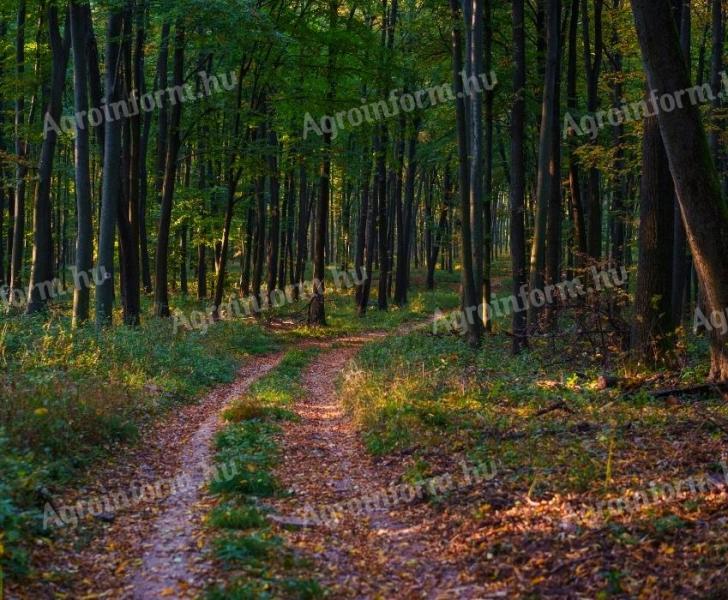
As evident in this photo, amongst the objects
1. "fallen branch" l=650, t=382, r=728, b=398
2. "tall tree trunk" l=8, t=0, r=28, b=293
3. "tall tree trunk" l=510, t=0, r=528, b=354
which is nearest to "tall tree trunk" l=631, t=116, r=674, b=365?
"fallen branch" l=650, t=382, r=728, b=398

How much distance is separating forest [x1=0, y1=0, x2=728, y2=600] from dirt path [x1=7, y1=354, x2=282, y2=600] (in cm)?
3

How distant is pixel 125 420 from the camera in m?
9.59

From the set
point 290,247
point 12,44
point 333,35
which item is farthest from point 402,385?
point 290,247

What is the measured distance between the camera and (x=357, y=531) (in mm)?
6496

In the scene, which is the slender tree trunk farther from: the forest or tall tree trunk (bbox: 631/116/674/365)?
tall tree trunk (bbox: 631/116/674/365)

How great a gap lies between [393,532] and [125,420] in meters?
4.89

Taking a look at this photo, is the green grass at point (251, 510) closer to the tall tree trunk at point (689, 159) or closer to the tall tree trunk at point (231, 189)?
the tall tree trunk at point (689, 159)

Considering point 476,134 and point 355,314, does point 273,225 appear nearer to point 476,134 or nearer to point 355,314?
point 355,314

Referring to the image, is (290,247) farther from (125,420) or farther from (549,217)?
(125,420)

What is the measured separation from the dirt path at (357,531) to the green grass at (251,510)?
0.25 meters

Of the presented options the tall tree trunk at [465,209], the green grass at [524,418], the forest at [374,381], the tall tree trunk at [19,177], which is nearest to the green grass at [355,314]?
the forest at [374,381]

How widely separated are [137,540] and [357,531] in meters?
2.04

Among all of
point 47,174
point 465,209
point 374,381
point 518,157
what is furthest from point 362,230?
point 374,381

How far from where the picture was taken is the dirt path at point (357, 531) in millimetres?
5316
